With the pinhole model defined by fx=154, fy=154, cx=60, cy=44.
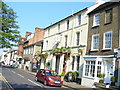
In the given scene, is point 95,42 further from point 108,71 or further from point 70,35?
point 70,35

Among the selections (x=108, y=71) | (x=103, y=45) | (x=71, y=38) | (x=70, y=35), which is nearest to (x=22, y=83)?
(x=108, y=71)

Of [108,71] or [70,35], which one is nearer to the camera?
[108,71]

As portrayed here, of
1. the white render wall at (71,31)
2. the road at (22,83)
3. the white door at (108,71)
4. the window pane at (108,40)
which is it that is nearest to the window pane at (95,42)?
the window pane at (108,40)

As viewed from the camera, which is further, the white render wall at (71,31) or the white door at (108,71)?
the white render wall at (71,31)

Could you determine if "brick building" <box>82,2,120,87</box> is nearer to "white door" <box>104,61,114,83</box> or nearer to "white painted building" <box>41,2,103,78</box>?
"white door" <box>104,61,114,83</box>

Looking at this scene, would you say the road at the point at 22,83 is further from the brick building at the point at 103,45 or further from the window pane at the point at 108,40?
the window pane at the point at 108,40

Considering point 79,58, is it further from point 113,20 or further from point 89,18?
point 113,20

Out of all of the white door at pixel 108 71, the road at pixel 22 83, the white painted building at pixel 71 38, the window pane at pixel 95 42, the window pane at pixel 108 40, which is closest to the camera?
the road at pixel 22 83

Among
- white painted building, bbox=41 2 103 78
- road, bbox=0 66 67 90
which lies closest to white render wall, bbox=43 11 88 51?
white painted building, bbox=41 2 103 78

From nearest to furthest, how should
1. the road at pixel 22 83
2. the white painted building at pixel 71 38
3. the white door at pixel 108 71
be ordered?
the road at pixel 22 83
the white door at pixel 108 71
the white painted building at pixel 71 38

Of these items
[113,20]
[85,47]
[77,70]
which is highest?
[113,20]

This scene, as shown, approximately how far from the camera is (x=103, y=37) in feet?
58.0

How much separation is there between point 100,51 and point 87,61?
2055 mm

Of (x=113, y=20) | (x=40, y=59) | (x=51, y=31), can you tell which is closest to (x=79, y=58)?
(x=113, y=20)
